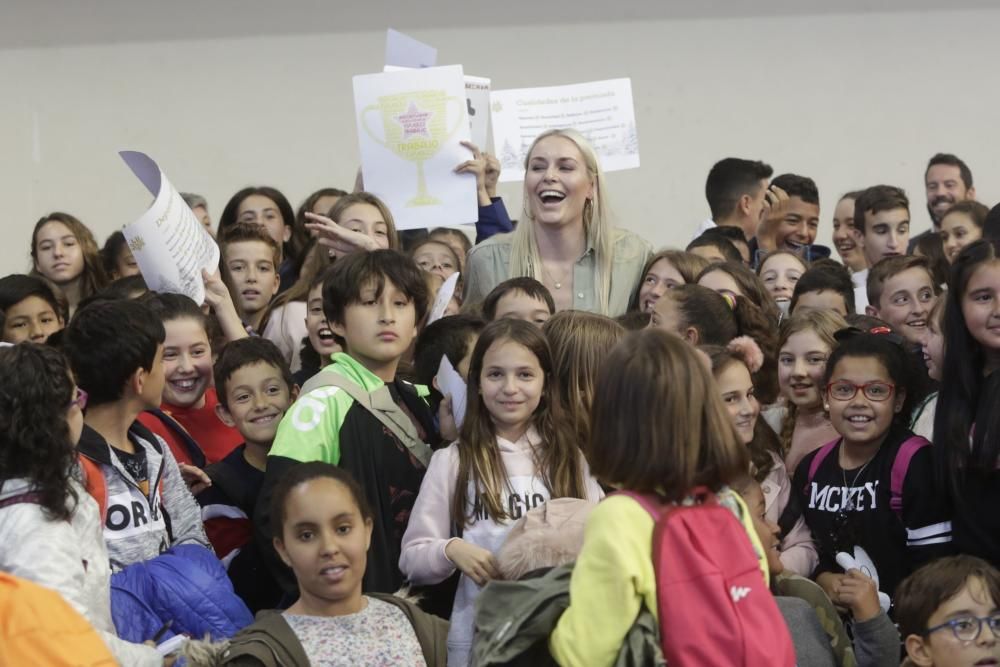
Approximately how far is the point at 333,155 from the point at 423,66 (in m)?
3.38

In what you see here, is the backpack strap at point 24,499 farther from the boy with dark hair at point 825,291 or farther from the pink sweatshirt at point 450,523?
the boy with dark hair at point 825,291

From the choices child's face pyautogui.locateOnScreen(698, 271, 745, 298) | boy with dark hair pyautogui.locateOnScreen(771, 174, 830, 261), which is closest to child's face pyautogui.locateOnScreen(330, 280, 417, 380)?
child's face pyautogui.locateOnScreen(698, 271, 745, 298)

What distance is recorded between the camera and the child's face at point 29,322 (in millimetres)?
5340

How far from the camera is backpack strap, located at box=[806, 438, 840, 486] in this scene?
14.3 ft

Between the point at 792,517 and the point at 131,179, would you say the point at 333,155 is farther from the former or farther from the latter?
the point at 792,517

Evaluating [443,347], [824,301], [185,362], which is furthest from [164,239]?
[824,301]

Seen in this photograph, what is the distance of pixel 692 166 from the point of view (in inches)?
385

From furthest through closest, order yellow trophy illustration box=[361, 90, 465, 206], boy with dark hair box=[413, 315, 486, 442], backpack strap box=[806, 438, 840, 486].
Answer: yellow trophy illustration box=[361, 90, 465, 206]
boy with dark hair box=[413, 315, 486, 442]
backpack strap box=[806, 438, 840, 486]

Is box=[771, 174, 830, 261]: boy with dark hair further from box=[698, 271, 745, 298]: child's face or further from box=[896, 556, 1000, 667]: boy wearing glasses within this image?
box=[896, 556, 1000, 667]: boy wearing glasses

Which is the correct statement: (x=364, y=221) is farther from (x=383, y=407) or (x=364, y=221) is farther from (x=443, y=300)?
(x=383, y=407)

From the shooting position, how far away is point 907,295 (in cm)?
541

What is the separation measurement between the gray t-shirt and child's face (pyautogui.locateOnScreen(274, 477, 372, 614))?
1.9 inches

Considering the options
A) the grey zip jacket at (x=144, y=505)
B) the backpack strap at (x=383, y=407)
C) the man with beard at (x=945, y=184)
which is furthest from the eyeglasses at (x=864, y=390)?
the man with beard at (x=945, y=184)

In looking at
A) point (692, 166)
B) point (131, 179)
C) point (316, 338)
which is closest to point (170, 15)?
point (131, 179)
